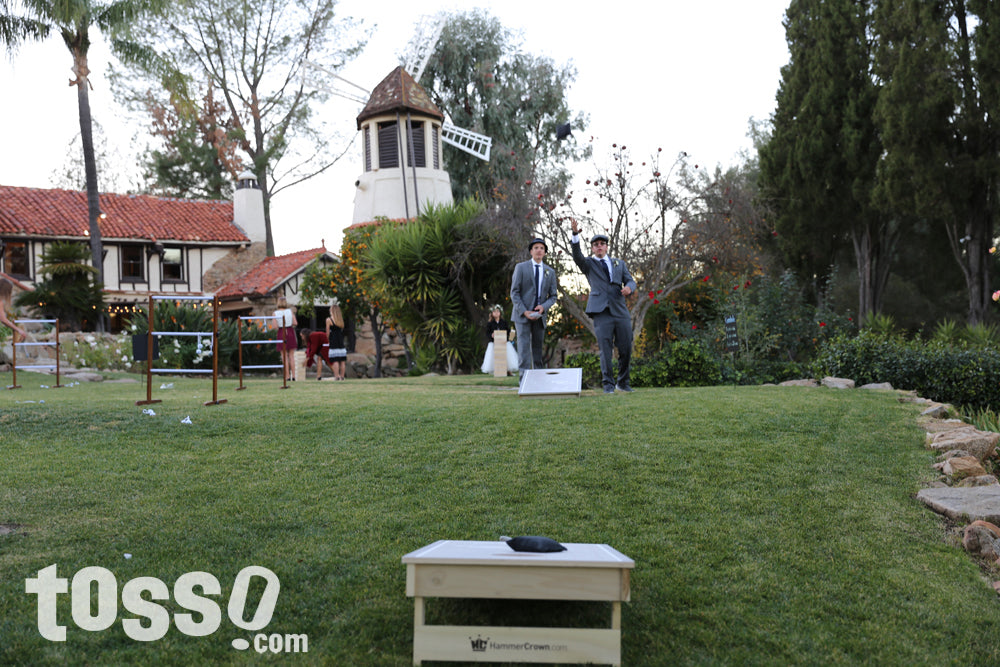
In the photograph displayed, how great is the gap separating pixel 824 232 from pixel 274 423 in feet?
60.2

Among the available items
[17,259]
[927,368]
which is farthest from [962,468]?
[17,259]

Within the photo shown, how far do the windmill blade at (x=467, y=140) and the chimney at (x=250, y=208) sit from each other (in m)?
7.66

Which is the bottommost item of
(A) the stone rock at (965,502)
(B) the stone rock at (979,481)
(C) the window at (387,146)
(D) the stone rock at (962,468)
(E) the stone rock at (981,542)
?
(E) the stone rock at (981,542)

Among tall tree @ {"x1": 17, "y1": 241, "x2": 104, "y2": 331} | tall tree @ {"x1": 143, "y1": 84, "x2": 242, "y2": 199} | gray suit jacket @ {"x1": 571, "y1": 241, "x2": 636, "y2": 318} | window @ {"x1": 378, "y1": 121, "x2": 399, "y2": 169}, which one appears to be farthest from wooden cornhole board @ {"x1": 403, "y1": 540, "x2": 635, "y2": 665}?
tall tree @ {"x1": 143, "y1": 84, "x2": 242, "y2": 199}

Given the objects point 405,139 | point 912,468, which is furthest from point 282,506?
point 405,139

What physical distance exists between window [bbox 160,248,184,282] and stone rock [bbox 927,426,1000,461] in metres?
27.6

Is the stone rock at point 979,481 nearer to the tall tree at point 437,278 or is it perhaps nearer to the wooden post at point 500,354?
the wooden post at point 500,354

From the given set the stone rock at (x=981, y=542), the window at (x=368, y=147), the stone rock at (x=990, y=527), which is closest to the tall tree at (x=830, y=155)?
the window at (x=368, y=147)

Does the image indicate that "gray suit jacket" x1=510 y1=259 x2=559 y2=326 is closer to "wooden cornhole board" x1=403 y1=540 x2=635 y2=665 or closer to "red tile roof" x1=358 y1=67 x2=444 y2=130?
"wooden cornhole board" x1=403 y1=540 x2=635 y2=665

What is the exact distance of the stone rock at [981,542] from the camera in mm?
4465

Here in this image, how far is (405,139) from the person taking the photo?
83.6ft

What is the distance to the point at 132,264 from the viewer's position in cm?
2861

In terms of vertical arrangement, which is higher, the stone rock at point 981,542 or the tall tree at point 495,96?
the tall tree at point 495,96

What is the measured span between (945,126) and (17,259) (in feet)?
91.2
